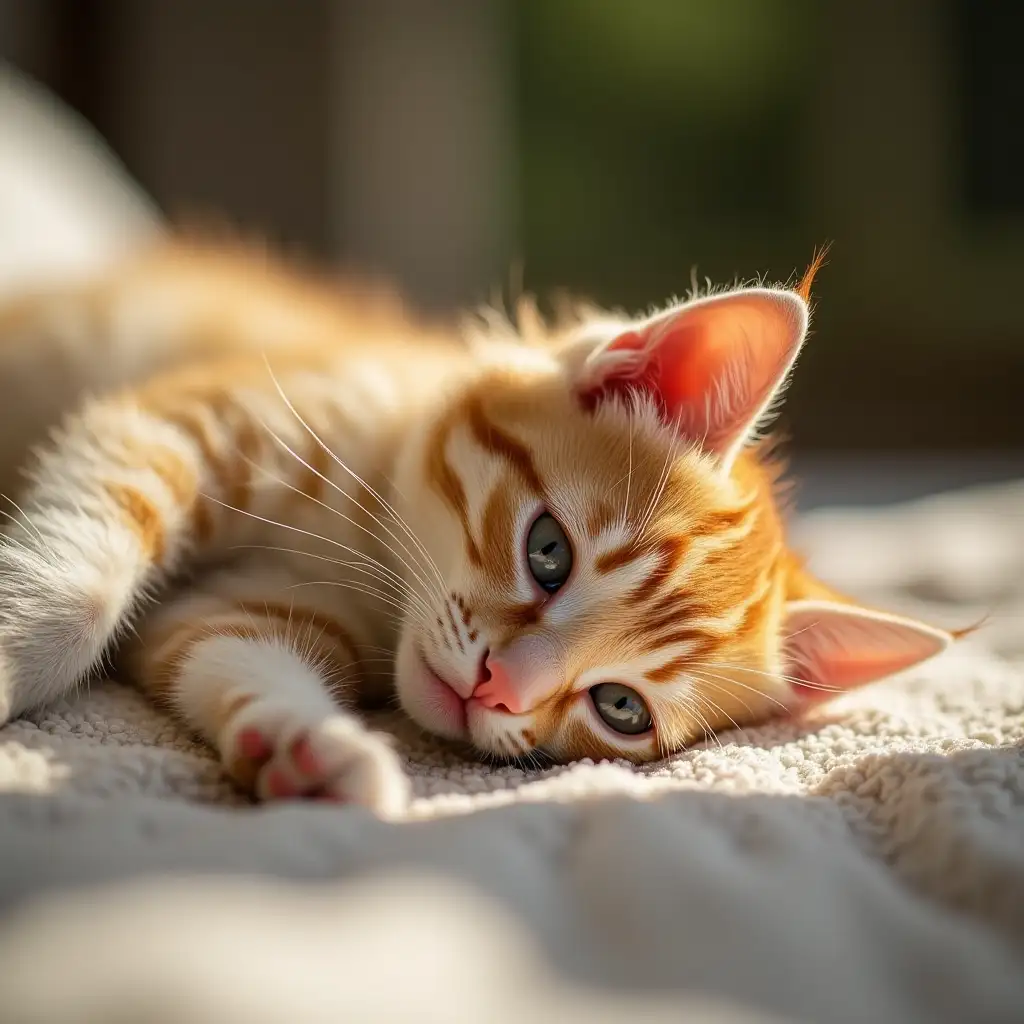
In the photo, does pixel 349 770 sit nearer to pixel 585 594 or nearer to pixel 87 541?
pixel 585 594

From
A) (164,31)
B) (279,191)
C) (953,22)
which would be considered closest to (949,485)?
(953,22)

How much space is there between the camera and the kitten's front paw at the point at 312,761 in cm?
→ 70

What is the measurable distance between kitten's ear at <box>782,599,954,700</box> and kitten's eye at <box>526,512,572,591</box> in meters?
0.29

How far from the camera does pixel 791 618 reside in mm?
1107

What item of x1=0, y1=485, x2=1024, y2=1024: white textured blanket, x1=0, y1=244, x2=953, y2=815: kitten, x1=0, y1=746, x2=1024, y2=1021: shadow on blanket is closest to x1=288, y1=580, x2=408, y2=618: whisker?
x1=0, y1=244, x2=953, y2=815: kitten

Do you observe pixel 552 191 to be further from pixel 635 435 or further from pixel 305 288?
pixel 635 435

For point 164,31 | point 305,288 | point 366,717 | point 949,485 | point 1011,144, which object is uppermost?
point 164,31

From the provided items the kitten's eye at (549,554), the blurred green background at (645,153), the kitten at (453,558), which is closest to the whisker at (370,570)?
the kitten at (453,558)

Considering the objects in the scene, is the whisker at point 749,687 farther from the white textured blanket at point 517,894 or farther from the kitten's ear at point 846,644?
the white textured blanket at point 517,894

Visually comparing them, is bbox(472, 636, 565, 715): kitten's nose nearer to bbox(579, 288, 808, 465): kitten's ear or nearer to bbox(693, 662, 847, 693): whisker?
bbox(693, 662, 847, 693): whisker

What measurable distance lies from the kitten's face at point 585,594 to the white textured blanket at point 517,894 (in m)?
0.11

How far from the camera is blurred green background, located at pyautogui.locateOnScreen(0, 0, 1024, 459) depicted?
3.91 metres

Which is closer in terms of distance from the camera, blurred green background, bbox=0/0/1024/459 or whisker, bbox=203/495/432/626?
whisker, bbox=203/495/432/626

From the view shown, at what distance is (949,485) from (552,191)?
257cm
